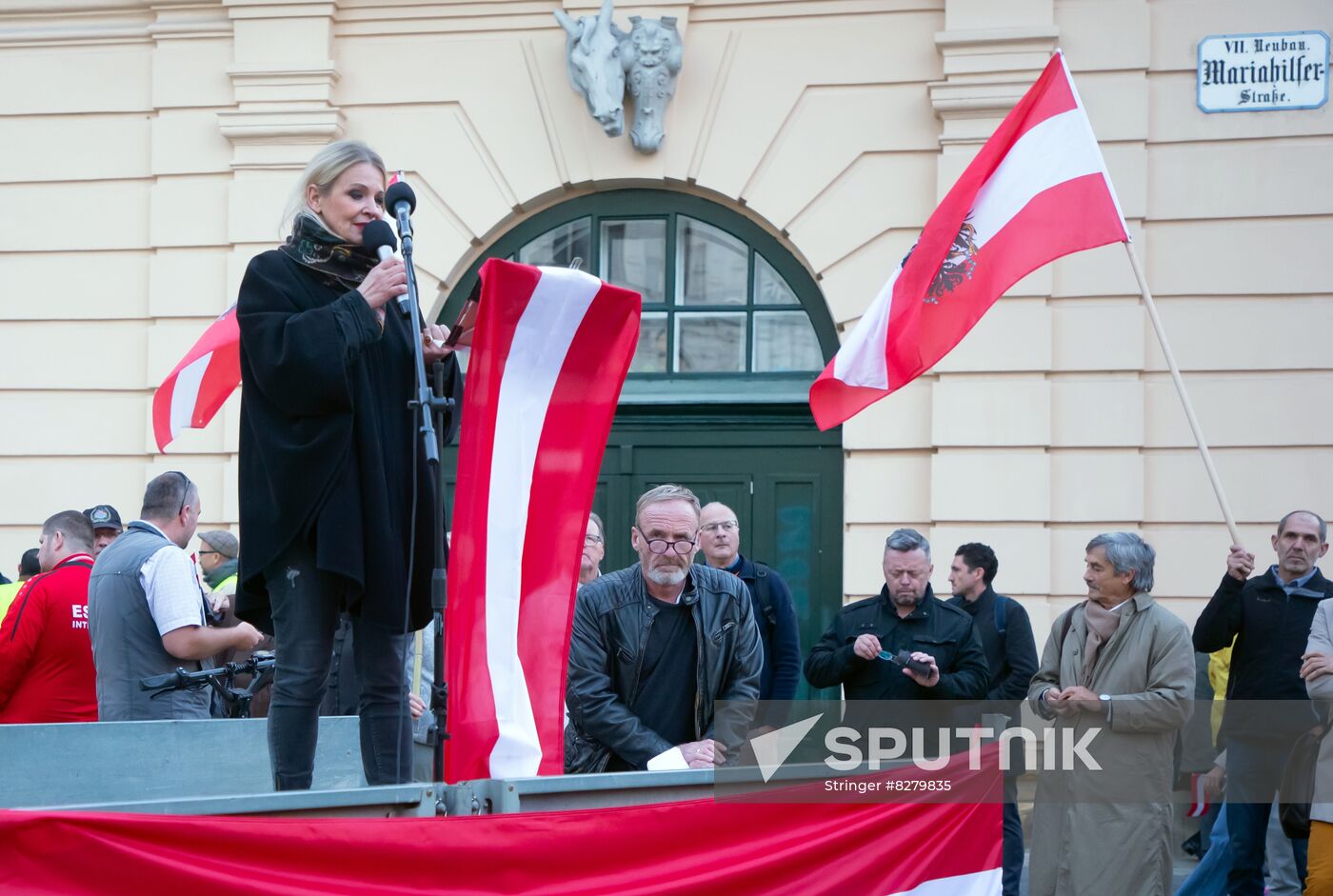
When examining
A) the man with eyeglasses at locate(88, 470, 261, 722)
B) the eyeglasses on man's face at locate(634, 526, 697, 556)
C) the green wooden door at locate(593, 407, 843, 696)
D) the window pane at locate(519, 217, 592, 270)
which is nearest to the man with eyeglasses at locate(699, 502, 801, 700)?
the eyeglasses on man's face at locate(634, 526, 697, 556)

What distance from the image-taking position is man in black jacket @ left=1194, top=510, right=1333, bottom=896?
7.01 metres

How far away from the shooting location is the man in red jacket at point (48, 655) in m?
5.91

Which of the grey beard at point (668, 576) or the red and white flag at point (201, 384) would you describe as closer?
the grey beard at point (668, 576)

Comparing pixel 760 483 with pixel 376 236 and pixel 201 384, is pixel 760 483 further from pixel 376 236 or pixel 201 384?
pixel 376 236

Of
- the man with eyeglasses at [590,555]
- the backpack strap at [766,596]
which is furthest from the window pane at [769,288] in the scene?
the man with eyeglasses at [590,555]

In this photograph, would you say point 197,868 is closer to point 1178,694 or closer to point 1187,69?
point 1178,694

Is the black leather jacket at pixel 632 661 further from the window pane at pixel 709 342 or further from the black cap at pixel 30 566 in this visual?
the window pane at pixel 709 342

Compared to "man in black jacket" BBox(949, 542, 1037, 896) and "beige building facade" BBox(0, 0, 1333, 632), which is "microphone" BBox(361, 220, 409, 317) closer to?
"man in black jacket" BBox(949, 542, 1037, 896)

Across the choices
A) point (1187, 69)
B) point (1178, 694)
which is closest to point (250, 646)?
point (1178, 694)

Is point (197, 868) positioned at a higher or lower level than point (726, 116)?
lower

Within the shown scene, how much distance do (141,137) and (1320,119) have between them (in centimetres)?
746

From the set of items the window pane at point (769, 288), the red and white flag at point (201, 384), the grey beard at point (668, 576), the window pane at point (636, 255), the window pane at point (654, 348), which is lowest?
the grey beard at point (668, 576)

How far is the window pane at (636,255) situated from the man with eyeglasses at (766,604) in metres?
3.22

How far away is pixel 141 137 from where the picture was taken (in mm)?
10469
